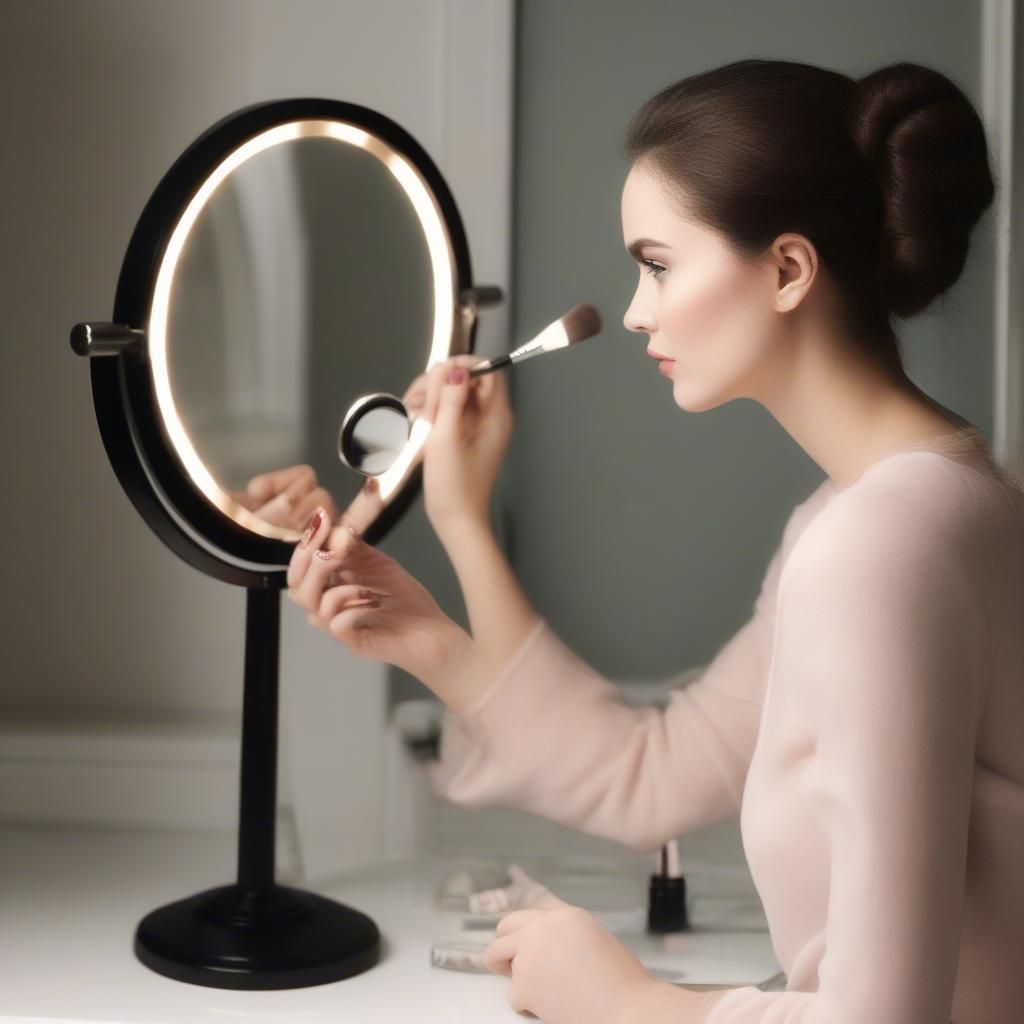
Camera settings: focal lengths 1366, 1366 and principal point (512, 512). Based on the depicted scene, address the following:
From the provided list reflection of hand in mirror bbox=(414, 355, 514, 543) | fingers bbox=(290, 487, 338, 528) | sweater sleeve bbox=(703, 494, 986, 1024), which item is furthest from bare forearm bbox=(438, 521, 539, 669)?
sweater sleeve bbox=(703, 494, 986, 1024)

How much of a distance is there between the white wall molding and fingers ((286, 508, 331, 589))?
597 millimetres

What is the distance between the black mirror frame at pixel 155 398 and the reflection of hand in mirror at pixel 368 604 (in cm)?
5

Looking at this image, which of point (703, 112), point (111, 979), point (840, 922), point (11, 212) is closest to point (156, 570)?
point (11, 212)

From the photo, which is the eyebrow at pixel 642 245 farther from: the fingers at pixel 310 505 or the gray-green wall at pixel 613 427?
the gray-green wall at pixel 613 427

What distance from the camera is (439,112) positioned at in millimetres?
1259

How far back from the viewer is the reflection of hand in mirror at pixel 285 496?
0.97m

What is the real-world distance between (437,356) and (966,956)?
590 mm

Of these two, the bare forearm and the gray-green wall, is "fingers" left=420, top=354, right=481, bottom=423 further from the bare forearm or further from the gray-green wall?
the gray-green wall

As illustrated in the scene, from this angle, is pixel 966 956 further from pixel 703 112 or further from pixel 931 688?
pixel 703 112

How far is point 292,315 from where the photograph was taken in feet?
3.21

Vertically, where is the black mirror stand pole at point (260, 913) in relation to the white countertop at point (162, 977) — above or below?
above

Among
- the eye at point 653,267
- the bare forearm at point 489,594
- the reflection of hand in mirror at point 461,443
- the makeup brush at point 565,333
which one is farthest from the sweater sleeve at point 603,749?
the eye at point 653,267

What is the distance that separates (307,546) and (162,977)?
1.04 feet

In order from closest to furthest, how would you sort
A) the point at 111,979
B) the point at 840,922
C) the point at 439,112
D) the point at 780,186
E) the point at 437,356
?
the point at 840,922, the point at 780,186, the point at 111,979, the point at 437,356, the point at 439,112
